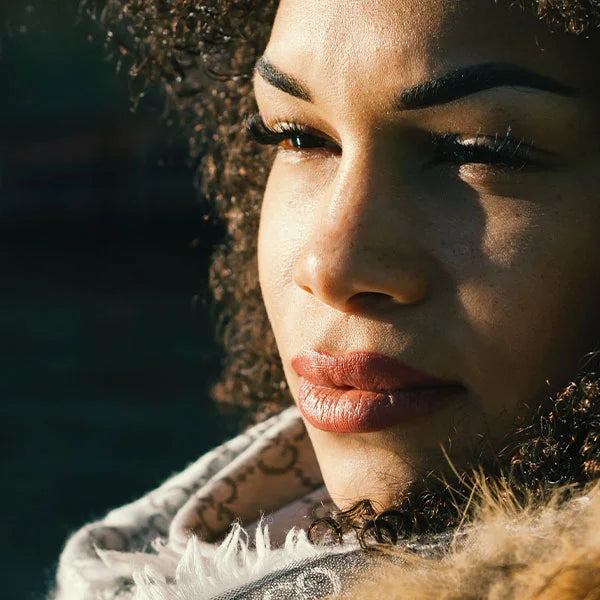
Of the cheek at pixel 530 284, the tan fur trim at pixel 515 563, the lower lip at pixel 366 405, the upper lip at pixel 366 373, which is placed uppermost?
the cheek at pixel 530 284

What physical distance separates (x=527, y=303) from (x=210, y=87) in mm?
1323

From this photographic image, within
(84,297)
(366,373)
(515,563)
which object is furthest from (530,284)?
(84,297)

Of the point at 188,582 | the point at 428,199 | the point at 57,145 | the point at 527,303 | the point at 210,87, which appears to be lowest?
the point at 188,582

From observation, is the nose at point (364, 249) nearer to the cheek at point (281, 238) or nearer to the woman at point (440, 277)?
the woman at point (440, 277)

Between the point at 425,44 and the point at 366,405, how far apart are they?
1.53 ft

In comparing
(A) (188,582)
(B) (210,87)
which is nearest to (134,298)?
(B) (210,87)

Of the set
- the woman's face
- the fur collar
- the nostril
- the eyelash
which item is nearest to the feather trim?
the fur collar

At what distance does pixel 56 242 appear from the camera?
9008 mm

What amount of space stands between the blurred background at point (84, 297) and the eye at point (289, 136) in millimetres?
846

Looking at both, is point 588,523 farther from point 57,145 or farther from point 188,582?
point 57,145

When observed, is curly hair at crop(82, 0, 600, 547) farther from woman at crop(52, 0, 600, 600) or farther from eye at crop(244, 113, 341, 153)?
eye at crop(244, 113, 341, 153)

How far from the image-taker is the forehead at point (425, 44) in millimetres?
1300

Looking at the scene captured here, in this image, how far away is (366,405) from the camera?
1.36 meters

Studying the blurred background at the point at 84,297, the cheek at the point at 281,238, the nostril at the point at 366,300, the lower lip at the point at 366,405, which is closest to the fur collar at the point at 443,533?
the lower lip at the point at 366,405
